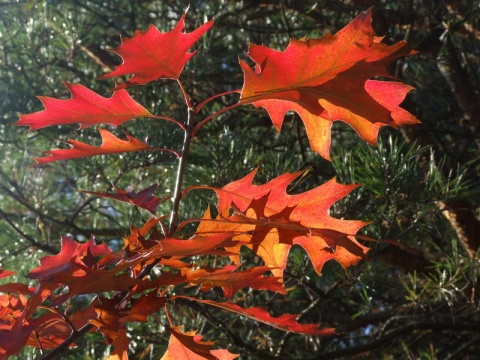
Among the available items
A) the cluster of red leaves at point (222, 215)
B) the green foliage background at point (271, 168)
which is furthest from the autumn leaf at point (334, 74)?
the green foliage background at point (271, 168)

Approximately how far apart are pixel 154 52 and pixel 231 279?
172 mm

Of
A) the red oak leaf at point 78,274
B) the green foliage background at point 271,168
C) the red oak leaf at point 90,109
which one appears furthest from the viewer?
the green foliage background at point 271,168

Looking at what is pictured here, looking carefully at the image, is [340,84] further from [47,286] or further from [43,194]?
[43,194]

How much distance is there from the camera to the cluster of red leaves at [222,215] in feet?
1.51

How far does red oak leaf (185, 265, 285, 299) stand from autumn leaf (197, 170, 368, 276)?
2 centimetres

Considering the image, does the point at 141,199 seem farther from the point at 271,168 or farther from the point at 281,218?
the point at 271,168

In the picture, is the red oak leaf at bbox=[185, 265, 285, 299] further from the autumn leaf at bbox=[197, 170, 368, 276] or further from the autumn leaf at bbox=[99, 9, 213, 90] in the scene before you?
the autumn leaf at bbox=[99, 9, 213, 90]

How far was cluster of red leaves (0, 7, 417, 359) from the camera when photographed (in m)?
0.46

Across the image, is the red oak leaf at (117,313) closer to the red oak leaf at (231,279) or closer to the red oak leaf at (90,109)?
the red oak leaf at (231,279)

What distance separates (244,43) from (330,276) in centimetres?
55

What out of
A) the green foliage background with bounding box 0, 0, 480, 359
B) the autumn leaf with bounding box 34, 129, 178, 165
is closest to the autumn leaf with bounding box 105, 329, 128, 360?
the autumn leaf with bounding box 34, 129, 178, 165

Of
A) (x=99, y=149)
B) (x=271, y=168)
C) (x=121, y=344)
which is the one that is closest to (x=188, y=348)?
(x=121, y=344)

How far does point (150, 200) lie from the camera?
20.9 inches

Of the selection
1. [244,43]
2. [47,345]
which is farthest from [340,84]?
[244,43]
